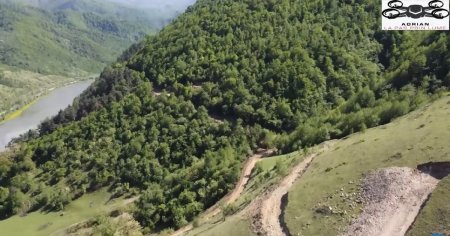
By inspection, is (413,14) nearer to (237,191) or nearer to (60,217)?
(237,191)

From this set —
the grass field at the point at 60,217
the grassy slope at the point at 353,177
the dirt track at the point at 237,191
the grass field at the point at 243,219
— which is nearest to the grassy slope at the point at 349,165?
the grassy slope at the point at 353,177

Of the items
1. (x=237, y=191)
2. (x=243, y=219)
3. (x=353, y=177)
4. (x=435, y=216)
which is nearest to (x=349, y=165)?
→ (x=353, y=177)

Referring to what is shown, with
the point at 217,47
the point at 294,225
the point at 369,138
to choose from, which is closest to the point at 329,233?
the point at 294,225

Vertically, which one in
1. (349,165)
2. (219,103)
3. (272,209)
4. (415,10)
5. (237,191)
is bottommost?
(237,191)

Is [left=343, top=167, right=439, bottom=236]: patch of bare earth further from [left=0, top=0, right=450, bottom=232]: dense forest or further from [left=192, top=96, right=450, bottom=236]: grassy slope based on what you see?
[left=0, top=0, right=450, bottom=232]: dense forest

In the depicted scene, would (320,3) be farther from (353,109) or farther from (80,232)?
(80,232)

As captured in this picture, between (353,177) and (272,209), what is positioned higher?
(353,177)

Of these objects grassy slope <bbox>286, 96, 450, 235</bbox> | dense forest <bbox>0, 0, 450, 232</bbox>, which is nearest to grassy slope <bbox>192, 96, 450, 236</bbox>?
grassy slope <bbox>286, 96, 450, 235</bbox>
